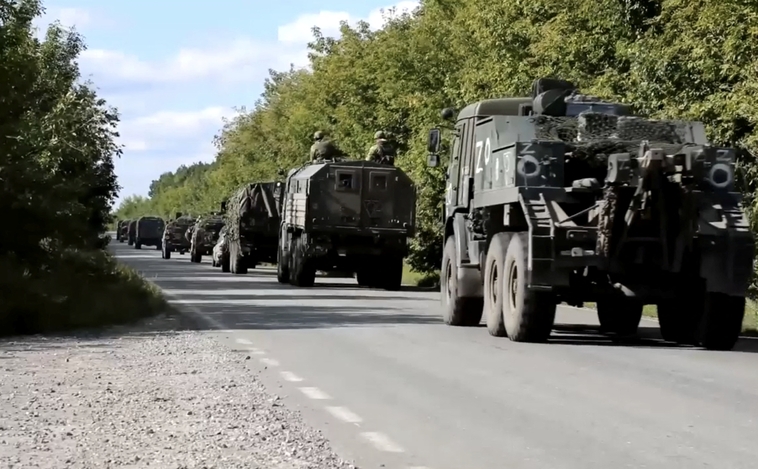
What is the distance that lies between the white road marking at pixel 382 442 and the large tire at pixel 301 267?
25.0 m

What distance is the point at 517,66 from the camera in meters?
36.7

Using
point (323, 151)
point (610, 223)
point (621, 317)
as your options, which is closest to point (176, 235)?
point (323, 151)

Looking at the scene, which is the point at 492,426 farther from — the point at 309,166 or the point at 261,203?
the point at 261,203

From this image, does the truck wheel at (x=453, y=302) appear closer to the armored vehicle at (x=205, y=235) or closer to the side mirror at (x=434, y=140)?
the side mirror at (x=434, y=140)

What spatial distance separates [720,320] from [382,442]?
27.9 feet

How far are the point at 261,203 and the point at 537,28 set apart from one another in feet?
37.9

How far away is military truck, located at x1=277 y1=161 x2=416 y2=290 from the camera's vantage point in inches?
1385

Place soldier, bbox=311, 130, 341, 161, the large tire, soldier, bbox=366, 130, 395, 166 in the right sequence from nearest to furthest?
1. the large tire
2. soldier, bbox=366, 130, 395, 166
3. soldier, bbox=311, 130, 341, 161

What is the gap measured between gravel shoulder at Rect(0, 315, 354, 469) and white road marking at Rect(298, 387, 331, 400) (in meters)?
0.36

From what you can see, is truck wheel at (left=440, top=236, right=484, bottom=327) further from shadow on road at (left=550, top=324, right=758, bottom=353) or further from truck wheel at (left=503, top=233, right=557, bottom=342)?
truck wheel at (left=503, top=233, right=557, bottom=342)

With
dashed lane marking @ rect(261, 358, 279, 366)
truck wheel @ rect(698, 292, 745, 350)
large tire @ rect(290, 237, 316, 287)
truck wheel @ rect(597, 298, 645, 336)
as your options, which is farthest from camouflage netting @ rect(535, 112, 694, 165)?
large tire @ rect(290, 237, 316, 287)

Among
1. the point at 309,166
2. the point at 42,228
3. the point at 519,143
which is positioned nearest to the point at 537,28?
the point at 309,166

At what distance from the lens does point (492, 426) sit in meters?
11.1

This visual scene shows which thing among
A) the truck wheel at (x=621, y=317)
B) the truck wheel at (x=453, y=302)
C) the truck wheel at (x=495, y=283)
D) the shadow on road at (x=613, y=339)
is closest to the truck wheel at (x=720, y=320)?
the shadow on road at (x=613, y=339)
